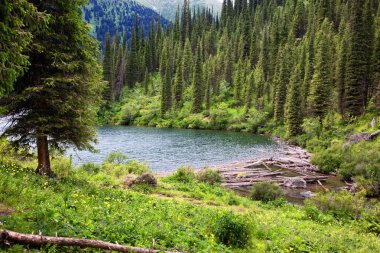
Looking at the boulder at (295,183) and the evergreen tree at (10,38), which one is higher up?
the evergreen tree at (10,38)

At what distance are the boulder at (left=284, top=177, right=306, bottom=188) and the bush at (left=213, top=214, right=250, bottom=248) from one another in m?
22.7

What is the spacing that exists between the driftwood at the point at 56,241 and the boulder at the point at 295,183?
27409 millimetres

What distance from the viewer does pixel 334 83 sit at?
69375 mm

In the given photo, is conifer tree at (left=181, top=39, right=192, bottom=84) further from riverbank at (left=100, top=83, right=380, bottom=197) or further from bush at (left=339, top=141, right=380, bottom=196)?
bush at (left=339, top=141, right=380, bottom=196)

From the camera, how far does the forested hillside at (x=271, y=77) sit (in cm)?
5841

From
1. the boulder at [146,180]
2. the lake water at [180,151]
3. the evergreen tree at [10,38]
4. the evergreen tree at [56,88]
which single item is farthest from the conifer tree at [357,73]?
the evergreen tree at [10,38]

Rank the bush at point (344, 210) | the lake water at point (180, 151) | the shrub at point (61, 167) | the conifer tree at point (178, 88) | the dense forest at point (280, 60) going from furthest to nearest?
1. the conifer tree at point (178, 88)
2. the dense forest at point (280, 60)
3. the lake water at point (180, 151)
4. the shrub at point (61, 167)
5. the bush at point (344, 210)

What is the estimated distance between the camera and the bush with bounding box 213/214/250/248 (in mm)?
10031

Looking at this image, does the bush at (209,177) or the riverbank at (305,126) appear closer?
the bush at (209,177)

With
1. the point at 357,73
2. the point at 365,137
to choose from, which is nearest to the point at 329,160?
the point at 365,137

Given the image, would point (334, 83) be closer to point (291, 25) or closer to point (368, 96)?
point (368, 96)

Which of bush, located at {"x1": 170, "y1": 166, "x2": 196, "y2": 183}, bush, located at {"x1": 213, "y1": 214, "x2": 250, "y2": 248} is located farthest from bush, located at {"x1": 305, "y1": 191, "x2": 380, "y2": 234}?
bush, located at {"x1": 170, "y1": 166, "x2": 196, "y2": 183}

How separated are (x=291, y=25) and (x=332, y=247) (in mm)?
113669

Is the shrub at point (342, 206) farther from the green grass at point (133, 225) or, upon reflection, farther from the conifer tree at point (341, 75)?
the conifer tree at point (341, 75)
